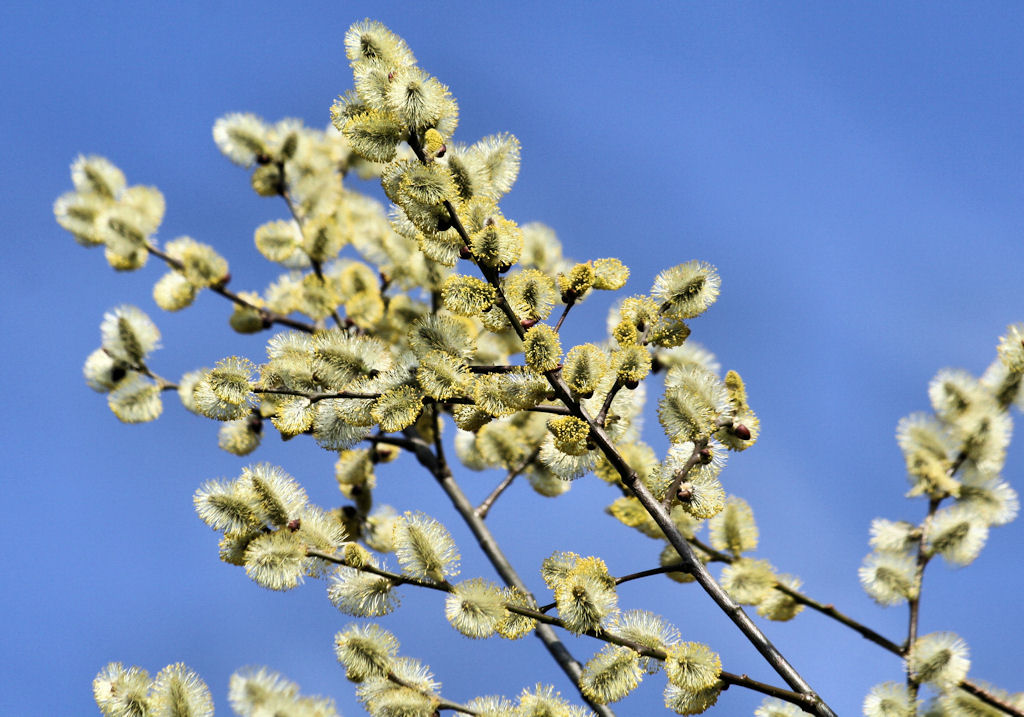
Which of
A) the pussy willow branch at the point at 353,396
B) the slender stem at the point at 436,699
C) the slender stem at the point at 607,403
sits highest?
the slender stem at the point at 607,403

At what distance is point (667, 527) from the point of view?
2.34 m

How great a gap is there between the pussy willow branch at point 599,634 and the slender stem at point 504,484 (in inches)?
43.4

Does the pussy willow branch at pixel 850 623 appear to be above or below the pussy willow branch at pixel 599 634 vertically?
above

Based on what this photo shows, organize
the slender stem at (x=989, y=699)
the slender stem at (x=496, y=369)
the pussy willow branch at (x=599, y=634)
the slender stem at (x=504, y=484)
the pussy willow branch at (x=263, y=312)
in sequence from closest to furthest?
1. the pussy willow branch at (x=599, y=634)
2. the slender stem at (x=496, y=369)
3. the slender stem at (x=989, y=699)
4. the slender stem at (x=504, y=484)
5. the pussy willow branch at (x=263, y=312)

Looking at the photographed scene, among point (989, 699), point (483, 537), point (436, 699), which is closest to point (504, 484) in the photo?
point (483, 537)

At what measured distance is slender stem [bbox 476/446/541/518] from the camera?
3.61m

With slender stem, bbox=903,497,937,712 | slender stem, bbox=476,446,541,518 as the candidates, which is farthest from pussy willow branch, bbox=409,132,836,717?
slender stem, bbox=476,446,541,518

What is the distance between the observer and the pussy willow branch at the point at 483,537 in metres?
2.98

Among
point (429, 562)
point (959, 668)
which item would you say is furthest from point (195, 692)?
point (959, 668)

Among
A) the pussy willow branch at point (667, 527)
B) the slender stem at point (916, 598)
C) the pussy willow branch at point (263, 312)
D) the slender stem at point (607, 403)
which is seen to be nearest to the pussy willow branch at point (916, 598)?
the slender stem at point (916, 598)

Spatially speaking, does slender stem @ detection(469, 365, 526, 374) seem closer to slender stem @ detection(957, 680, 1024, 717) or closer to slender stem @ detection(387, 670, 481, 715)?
slender stem @ detection(387, 670, 481, 715)

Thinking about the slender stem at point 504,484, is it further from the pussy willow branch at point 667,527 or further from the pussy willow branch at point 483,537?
the pussy willow branch at point 667,527

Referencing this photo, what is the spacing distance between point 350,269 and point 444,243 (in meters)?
2.02

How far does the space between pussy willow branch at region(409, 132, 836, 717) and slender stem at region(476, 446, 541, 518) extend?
1287mm
